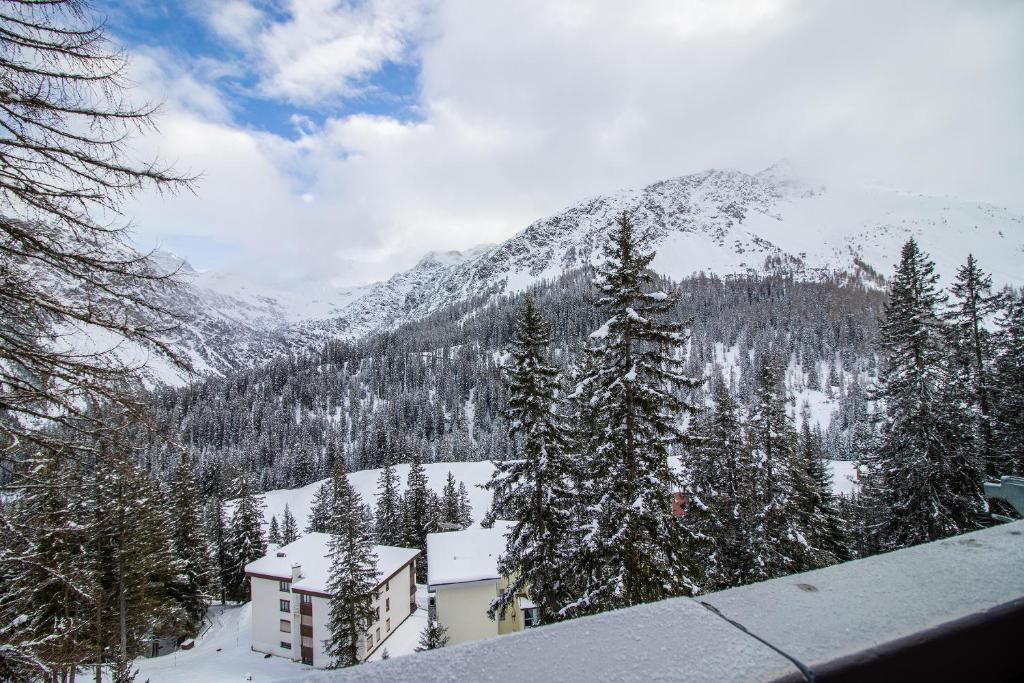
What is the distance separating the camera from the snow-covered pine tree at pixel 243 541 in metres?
39.6

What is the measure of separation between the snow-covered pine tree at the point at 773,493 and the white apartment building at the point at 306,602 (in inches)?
763

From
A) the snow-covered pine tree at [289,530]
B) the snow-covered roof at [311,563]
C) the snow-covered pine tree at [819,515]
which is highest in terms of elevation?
the snow-covered pine tree at [819,515]

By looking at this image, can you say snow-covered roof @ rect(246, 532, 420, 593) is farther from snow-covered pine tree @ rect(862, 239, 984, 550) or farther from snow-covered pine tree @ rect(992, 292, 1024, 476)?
snow-covered pine tree @ rect(992, 292, 1024, 476)

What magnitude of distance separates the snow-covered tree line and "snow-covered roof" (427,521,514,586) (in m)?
7.62

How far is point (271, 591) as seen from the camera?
28.8 meters

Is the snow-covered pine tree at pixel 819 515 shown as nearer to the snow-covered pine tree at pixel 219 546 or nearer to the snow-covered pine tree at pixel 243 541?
the snow-covered pine tree at pixel 243 541

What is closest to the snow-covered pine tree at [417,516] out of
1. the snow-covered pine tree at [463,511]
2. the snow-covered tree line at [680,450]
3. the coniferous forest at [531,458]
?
the coniferous forest at [531,458]

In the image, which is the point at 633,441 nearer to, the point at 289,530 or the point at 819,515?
the point at 819,515

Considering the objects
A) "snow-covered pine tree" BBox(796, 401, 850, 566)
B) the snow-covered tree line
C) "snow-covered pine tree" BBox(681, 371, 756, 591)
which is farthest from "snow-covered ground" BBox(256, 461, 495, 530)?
the snow-covered tree line

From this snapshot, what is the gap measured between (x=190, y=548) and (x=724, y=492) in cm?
3562

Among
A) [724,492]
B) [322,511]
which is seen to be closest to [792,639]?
[724,492]

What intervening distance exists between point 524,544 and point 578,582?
5.82 ft

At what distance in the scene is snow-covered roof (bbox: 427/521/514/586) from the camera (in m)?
23.6

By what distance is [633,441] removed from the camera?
11.4 meters
